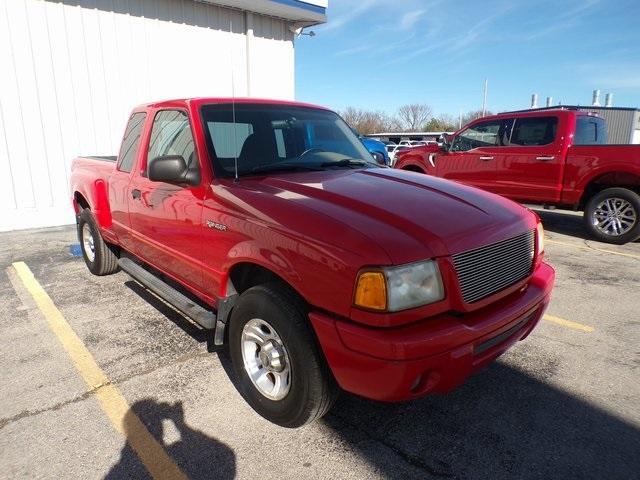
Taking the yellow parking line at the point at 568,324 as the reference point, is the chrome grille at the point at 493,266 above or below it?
above

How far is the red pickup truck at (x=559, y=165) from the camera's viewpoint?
264 inches

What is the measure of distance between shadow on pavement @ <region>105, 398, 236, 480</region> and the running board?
0.55m

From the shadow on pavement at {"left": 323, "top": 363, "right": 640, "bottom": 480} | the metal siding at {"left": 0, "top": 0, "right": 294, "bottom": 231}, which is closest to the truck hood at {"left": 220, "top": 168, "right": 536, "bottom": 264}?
the shadow on pavement at {"left": 323, "top": 363, "right": 640, "bottom": 480}

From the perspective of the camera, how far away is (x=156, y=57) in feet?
28.8

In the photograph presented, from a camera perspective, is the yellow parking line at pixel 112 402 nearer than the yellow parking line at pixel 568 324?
Yes

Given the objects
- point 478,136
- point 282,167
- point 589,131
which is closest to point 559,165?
point 589,131

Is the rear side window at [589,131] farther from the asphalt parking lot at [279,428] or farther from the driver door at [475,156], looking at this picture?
the asphalt parking lot at [279,428]

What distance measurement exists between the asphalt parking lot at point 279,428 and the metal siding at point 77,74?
4.90 metres

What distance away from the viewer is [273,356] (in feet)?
7.93

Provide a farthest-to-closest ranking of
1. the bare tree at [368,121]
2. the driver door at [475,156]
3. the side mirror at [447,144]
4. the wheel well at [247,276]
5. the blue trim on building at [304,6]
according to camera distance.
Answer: the bare tree at [368,121], the blue trim on building at [304,6], the side mirror at [447,144], the driver door at [475,156], the wheel well at [247,276]

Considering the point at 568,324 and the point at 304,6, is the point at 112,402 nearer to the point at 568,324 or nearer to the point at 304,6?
the point at 568,324

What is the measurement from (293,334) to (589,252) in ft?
19.5

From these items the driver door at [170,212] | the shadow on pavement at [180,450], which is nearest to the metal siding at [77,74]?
the driver door at [170,212]

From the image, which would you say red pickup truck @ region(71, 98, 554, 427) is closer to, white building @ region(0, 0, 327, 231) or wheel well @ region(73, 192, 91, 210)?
wheel well @ region(73, 192, 91, 210)
